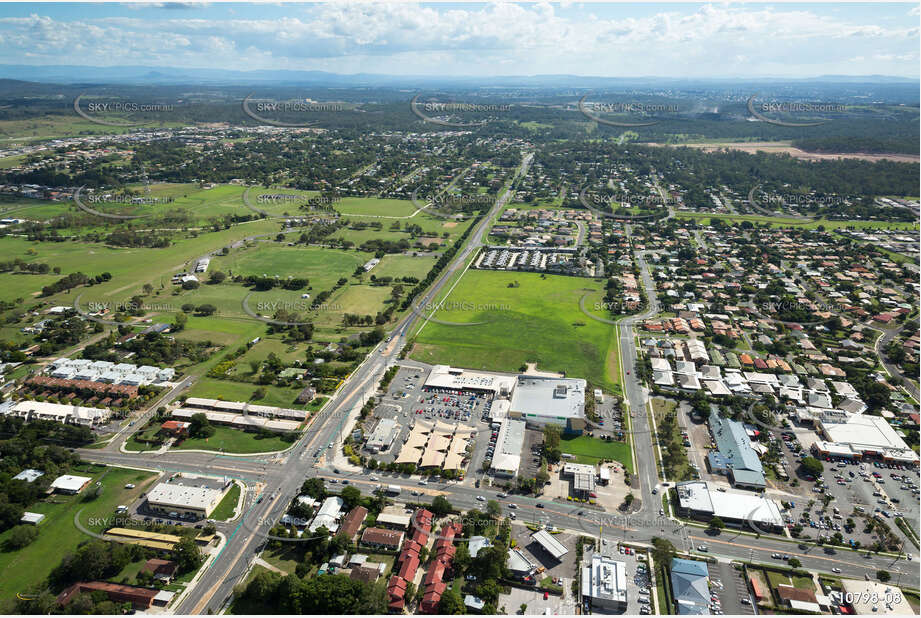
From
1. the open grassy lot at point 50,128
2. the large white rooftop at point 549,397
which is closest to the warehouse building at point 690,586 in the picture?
the large white rooftop at point 549,397

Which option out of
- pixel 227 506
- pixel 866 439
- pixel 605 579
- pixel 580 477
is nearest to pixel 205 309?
pixel 227 506

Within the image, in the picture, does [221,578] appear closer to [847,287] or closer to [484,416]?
[484,416]

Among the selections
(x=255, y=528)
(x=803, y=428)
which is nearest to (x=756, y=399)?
(x=803, y=428)

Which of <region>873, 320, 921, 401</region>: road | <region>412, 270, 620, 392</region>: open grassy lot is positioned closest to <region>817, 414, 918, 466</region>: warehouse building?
<region>873, 320, 921, 401</region>: road

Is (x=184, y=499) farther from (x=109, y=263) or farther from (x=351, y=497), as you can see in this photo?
(x=109, y=263)

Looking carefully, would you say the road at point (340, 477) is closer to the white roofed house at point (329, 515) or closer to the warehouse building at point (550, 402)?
the white roofed house at point (329, 515)

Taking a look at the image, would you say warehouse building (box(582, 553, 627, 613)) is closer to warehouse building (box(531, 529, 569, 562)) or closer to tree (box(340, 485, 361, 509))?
warehouse building (box(531, 529, 569, 562))
